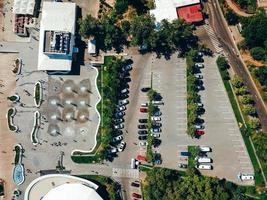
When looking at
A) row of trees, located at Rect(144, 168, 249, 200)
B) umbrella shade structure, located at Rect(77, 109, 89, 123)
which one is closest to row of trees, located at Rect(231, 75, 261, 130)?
row of trees, located at Rect(144, 168, 249, 200)

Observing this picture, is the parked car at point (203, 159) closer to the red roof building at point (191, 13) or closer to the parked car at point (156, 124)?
the parked car at point (156, 124)

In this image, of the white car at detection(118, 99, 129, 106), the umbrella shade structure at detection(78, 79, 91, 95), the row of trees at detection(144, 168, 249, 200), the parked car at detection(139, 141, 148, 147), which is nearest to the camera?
the row of trees at detection(144, 168, 249, 200)

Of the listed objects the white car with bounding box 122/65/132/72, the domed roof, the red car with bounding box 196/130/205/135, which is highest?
the white car with bounding box 122/65/132/72

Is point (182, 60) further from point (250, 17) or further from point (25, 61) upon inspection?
point (25, 61)

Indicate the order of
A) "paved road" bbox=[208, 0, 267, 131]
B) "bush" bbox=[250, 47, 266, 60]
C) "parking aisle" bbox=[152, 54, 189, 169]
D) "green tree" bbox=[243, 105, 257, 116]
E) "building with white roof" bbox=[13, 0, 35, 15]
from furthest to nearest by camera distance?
"building with white roof" bbox=[13, 0, 35, 15] < "parking aisle" bbox=[152, 54, 189, 169] < "paved road" bbox=[208, 0, 267, 131] < "bush" bbox=[250, 47, 266, 60] < "green tree" bbox=[243, 105, 257, 116]

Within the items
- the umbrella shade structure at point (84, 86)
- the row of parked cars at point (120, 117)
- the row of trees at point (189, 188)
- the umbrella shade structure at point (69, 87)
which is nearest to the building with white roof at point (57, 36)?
the umbrella shade structure at point (69, 87)

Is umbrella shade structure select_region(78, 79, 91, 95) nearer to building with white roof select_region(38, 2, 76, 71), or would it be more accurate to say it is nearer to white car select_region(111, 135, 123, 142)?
building with white roof select_region(38, 2, 76, 71)
